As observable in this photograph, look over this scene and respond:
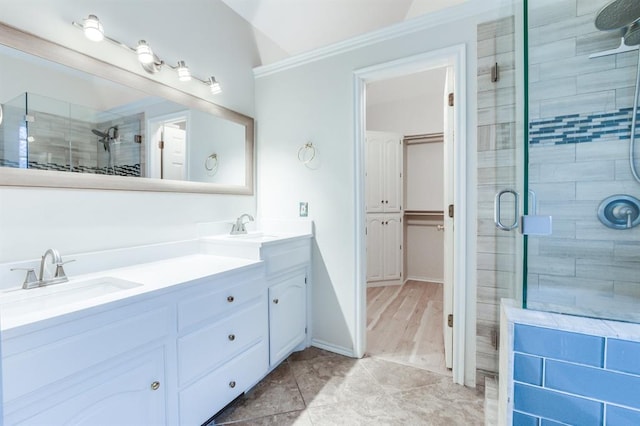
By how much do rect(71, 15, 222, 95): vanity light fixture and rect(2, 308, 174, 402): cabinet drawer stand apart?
4.48 ft

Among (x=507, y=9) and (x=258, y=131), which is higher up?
(x=507, y=9)

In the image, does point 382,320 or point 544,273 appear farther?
point 382,320

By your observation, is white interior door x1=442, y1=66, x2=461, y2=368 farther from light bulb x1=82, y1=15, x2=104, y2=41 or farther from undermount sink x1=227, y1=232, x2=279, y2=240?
light bulb x1=82, y1=15, x2=104, y2=41

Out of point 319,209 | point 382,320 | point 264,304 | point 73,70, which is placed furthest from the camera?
point 382,320

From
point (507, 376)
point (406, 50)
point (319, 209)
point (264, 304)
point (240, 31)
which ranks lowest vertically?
point (264, 304)

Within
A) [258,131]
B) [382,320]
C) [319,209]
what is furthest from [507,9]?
[382,320]

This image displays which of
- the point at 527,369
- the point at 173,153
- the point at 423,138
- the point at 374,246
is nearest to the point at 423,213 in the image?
the point at 374,246

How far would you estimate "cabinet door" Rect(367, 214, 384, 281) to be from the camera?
3.72 m

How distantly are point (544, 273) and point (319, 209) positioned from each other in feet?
4.94

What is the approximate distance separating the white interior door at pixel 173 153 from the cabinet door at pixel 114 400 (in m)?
1.12

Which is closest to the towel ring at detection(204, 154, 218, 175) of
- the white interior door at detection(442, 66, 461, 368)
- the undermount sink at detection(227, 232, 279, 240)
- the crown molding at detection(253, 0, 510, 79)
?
the undermount sink at detection(227, 232, 279, 240)

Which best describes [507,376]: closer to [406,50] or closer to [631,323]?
[631,323]

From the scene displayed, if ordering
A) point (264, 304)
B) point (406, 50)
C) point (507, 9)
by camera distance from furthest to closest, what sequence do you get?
point (406, 50) → point (264, 304) → point (507, 9)

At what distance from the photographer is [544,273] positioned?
1033 mm
